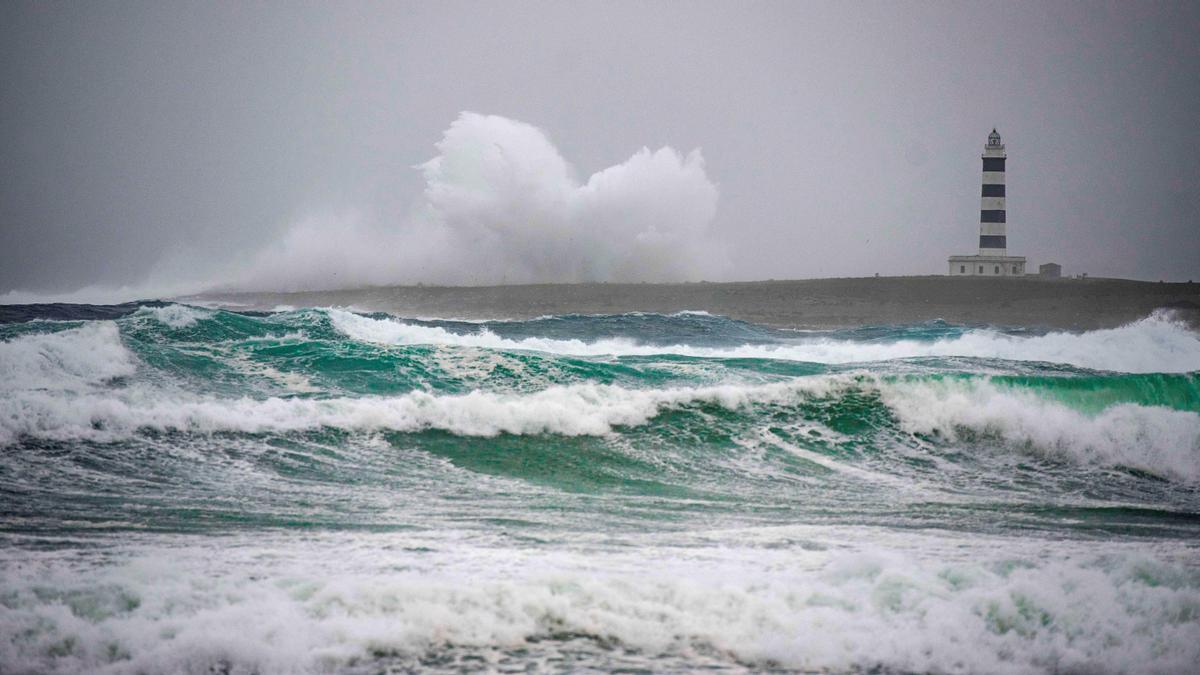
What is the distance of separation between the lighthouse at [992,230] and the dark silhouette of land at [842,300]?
15.9ft

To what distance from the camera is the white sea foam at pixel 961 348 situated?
18.3m

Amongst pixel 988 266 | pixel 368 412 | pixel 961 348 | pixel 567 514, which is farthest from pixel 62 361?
pixel 988 266

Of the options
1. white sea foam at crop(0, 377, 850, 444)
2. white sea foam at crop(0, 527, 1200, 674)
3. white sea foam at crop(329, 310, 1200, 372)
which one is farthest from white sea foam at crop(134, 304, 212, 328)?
white sea foam at crop(0, 527, 1200, 674)

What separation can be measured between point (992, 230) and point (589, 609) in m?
47.7

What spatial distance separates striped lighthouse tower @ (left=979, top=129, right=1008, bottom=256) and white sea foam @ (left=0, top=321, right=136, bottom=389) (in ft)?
143

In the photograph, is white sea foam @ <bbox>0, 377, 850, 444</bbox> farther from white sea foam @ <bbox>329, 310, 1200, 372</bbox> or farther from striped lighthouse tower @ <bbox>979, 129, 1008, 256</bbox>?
striped lighthouse tower @ <bbox>979, 129, 1008, 256</bbox>

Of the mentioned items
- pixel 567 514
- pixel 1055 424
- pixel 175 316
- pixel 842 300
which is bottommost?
pixel 567 514

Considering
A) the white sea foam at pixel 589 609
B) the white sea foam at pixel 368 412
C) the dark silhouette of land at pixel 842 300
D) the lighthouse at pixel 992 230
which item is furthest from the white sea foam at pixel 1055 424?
the lighthouse at pixel 992 230

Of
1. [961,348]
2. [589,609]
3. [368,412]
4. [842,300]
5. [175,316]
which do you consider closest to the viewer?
[589,609]

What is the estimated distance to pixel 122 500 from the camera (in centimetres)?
667

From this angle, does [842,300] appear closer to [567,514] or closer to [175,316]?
[175,316]

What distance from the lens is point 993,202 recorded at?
156 feet

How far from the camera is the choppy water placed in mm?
4238

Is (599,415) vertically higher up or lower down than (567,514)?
higher up
